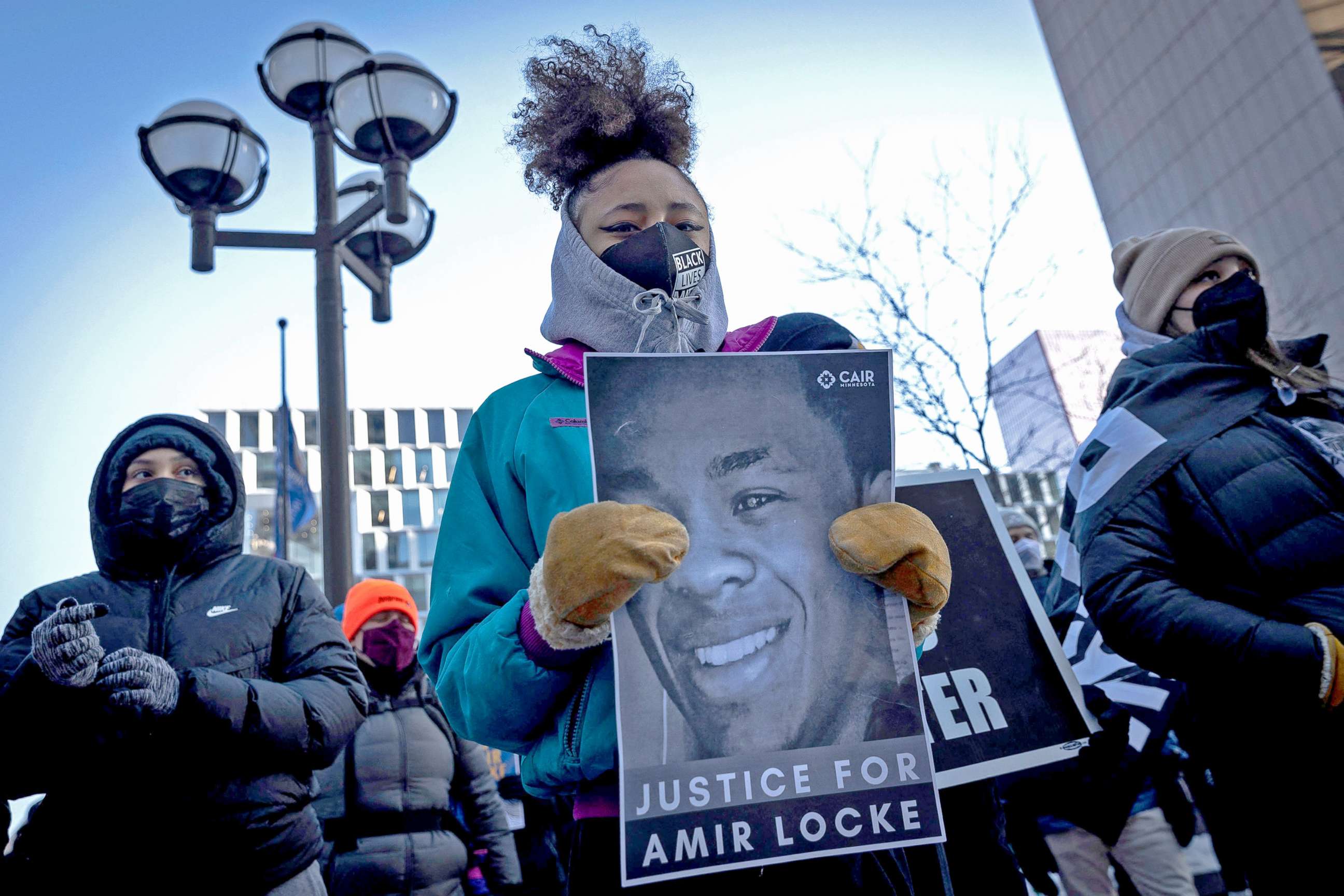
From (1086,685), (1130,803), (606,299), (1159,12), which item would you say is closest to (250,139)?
(606,299)

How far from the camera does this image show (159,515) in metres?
2.54

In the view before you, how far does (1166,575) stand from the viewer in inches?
91.7

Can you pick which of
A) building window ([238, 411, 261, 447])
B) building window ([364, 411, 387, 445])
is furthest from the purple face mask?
building window ([238, 411, 261, 447])

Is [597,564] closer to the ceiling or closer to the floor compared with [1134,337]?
closer to the floor

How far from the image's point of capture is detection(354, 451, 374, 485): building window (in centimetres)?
7075

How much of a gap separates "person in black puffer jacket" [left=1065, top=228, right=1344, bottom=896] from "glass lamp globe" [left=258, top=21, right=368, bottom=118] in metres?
5.30

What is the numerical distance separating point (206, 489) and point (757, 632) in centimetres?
212

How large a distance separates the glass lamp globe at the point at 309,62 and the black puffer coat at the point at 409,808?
4.09 metres

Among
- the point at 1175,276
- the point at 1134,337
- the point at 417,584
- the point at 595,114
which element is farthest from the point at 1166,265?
the point at 417,584

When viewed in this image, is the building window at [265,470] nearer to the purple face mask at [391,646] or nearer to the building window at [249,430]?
the building window at [249,430]

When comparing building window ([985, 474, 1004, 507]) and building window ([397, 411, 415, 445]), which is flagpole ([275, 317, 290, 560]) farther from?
building window ([397, 411, 415, 445])

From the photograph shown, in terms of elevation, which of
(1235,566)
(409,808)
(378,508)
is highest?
(378,508)

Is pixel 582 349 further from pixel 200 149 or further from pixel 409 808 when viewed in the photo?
pixel 200 149

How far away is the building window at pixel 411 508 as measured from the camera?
69.2 meters
